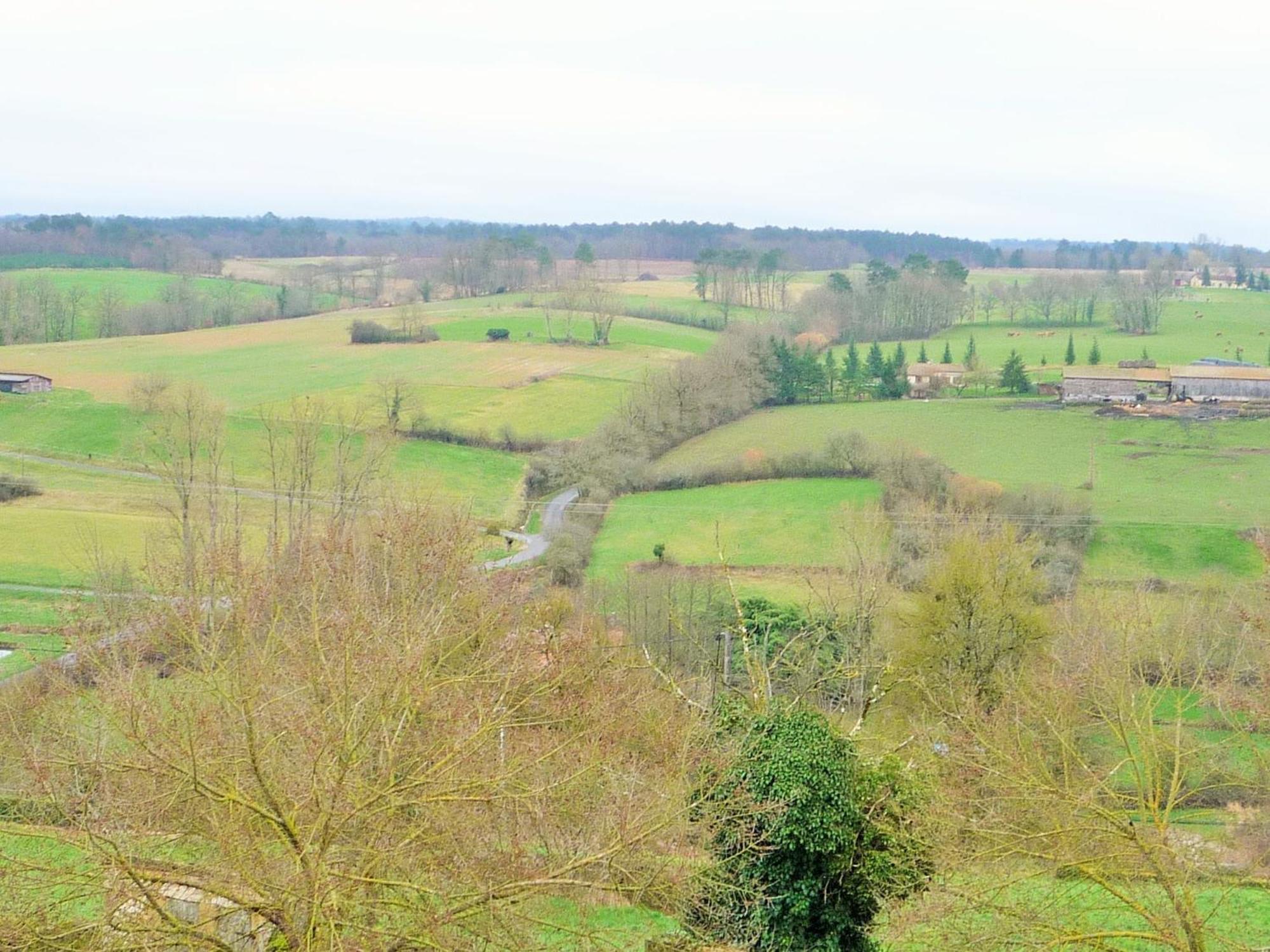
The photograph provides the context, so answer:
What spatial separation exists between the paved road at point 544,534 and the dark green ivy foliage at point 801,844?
27155 millimetres

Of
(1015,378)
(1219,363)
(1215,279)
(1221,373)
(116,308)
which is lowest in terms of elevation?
(1015,378)

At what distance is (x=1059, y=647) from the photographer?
29.6 metres

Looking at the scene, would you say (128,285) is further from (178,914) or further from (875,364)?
(178,914)

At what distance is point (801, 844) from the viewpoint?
1502 centimetres

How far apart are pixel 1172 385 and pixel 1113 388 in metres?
3.22

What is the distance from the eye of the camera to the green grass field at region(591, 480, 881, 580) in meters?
47.8

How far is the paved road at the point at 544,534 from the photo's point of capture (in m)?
45.9

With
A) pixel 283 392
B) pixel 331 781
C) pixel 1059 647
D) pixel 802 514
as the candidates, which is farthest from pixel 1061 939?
pixel 283 392

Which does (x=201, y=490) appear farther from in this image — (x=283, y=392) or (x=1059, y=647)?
(x=1059, y=647)

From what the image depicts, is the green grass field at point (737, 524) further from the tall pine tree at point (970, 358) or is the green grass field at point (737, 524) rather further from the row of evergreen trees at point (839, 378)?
the tall pine tree at point (970, 358)

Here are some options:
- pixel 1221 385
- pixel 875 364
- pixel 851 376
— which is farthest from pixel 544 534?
pixel 1221 385

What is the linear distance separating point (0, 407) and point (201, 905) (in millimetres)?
64361

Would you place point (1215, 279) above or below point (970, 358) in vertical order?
above

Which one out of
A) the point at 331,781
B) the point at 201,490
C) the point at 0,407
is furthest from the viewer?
the point at 0,407
